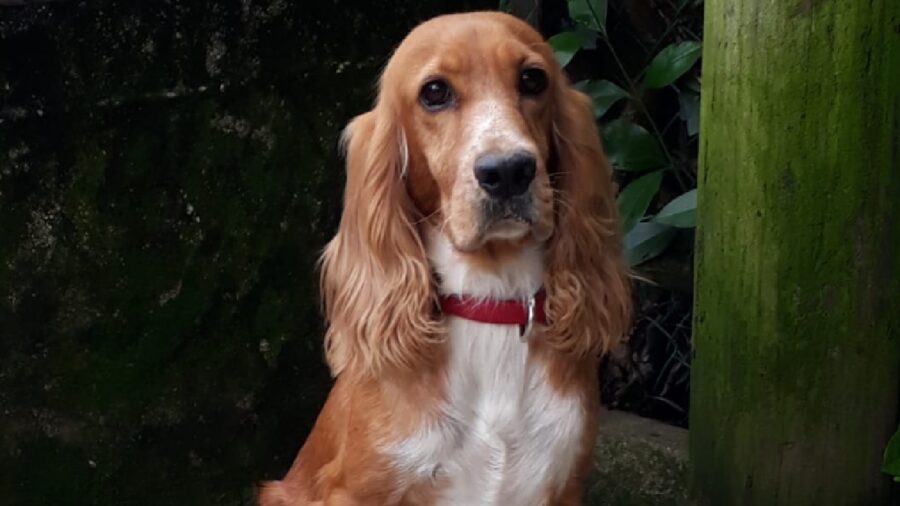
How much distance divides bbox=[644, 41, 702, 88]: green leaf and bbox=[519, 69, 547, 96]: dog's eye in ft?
3.13

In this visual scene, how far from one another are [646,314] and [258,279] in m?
1.26

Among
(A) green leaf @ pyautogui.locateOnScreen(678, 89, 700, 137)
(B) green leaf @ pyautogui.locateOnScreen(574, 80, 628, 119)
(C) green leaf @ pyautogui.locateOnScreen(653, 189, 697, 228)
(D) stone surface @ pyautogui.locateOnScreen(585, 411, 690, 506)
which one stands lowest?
(D) stone surface @ pyautogui.locateOnScreen(585, 411, 690, 506)

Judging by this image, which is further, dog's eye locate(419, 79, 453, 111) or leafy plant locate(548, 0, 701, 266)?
leafy plant locate(548, 0, 701, 266)

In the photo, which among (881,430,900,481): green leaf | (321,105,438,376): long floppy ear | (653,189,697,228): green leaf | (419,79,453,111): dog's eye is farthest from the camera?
(653,189,697,228): green leaf

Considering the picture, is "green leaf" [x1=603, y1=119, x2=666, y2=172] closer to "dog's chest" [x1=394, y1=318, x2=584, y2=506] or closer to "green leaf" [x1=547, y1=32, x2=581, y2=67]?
"green leaf" [x1=547, y1=32, x2=581, y2=67]

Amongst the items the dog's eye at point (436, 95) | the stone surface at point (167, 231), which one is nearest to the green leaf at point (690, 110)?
the stone surface at point (167, 231)

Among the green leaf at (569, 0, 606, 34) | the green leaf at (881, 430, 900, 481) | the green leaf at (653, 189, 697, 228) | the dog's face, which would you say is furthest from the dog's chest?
the green leaf at (569, 0, 606, 34)

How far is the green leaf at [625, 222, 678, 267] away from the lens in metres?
3.46

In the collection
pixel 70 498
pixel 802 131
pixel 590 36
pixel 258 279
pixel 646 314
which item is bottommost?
pixel 70 498

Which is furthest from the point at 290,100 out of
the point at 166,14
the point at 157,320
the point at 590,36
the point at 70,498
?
the point at 70,498

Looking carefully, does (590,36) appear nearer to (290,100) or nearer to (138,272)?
(290,100)

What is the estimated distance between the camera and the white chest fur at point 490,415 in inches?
100

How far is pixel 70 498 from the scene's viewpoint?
322cm

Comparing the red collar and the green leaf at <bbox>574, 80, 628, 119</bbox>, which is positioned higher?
the green leaf at <bbox>574, 80, 628, 119</bbox>
